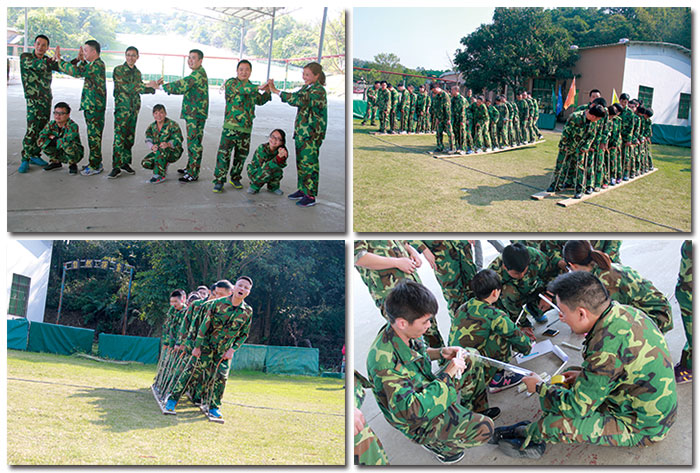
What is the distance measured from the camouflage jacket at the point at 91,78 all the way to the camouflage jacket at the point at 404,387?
14.6ft

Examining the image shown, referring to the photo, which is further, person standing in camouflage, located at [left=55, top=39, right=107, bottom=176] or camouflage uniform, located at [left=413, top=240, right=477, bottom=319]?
person standing in camouflage, located at [left=55, top=39, right=107, bottom=176]

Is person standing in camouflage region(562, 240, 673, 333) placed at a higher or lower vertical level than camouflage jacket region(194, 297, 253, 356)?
higher

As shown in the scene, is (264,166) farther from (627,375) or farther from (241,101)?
(627,375)

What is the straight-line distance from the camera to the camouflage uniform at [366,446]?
8.01ft

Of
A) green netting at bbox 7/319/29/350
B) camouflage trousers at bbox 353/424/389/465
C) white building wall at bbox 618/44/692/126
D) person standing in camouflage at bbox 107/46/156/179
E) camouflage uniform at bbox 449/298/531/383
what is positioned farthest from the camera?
green netting at bbox 7/319/29/350

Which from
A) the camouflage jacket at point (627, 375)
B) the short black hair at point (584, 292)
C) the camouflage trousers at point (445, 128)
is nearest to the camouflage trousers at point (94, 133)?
the short black hair at point (584, 292)

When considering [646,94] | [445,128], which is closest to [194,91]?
[445,128]

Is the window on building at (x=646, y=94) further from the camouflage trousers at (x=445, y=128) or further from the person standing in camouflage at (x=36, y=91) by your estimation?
the person standing in camouflage at (x=36, y=91)

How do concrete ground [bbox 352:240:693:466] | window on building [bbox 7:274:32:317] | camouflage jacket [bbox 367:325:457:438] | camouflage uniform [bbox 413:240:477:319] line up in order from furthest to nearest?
window on building [bbox 7:274:32:317]
camouflage uniform [bbox 413:240:477:319]
concrete ground [bbox 352:240:693:466]
camouflage jacket [bbox 367:325:457:438]

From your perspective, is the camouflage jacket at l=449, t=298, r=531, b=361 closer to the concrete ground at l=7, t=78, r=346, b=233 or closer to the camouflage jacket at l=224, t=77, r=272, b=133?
the concrete ground at l=7, t=78, r=346, b=233

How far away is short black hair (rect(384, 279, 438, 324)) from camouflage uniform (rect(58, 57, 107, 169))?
4383mm

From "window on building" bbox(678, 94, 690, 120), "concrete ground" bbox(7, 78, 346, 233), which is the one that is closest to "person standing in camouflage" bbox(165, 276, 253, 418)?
"concrete ground" bbox(7, 78, 346, 233)

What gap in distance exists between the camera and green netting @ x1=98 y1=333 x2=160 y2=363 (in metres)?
10.4

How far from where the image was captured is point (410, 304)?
7.65 ft
